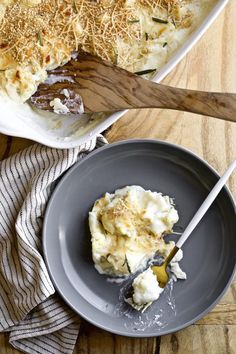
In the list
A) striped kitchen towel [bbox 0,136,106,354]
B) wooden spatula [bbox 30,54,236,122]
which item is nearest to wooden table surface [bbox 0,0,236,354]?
striped kitchen towel [bbox 0,136,106,354]

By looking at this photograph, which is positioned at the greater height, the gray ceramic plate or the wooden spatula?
the wooden spatula

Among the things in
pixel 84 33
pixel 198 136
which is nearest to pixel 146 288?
pixel 198 136

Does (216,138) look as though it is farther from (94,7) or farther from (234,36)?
(94,7)

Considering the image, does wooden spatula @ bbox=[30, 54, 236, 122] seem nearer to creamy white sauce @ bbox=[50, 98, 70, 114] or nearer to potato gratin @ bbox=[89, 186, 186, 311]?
creamy white sauce @ bbox=[50, 98, 70, 114]

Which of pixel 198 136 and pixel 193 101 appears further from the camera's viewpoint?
pixel 198 136

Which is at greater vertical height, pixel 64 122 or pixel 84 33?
pixel 84 33

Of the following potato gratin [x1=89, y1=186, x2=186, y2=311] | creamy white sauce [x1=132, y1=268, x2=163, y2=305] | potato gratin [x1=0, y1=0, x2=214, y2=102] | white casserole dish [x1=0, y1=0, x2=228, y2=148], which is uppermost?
potato gratin [x1=0, y1=0, x2=214, y2=102]

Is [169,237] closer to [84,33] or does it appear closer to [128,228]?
[128,228]
